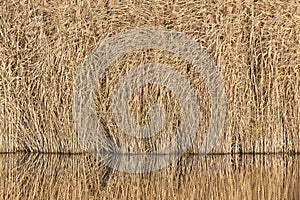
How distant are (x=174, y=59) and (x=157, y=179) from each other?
1.52m

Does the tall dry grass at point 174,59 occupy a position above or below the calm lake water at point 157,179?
above

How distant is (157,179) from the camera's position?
9812mm

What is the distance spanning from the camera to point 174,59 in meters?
10.6

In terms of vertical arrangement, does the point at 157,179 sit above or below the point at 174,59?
below

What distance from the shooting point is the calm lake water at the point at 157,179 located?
9.11 m

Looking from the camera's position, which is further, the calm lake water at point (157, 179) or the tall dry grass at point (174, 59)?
the tall dry grass at point (174, 59)

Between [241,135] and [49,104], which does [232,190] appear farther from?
[49,104]

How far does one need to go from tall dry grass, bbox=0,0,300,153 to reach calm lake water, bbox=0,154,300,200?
0.91 ft

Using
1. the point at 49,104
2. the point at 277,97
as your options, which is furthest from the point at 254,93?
the point at 49,104

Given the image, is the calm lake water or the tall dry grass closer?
the calm lake water

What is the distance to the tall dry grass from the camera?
10562 millimetres

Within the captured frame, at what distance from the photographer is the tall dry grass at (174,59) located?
1056 cm

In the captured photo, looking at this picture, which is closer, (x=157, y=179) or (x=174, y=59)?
(x=157, y=179)

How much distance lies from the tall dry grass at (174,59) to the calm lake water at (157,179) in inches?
10.9
